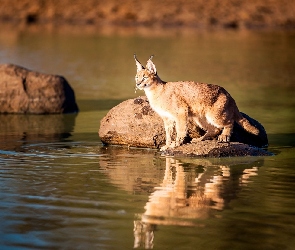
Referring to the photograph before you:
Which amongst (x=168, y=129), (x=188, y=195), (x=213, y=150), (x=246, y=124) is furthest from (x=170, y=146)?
(x=188, y=195)

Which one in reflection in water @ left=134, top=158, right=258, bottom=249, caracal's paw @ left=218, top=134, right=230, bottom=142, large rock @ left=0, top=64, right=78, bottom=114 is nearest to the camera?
reflection in water @ left=134, top=158, right=258, bottom=249

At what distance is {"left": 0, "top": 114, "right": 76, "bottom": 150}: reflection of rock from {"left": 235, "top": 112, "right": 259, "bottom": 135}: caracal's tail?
10.8ft

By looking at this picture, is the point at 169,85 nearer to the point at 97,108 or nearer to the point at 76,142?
the point at 76,142

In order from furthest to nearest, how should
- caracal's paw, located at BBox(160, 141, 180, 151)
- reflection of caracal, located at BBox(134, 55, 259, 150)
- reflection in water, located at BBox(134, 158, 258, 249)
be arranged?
caracal's paw, located at BBox(160, 141, 180, 151)
reflection of caracal, located at BBox(134, 55, 259, 150)
reflection in water, located at BBox(134, 158, 258, 249)

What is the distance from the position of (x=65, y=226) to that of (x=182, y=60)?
25.9m

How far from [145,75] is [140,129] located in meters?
1.58

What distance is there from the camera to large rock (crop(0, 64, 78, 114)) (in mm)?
21188

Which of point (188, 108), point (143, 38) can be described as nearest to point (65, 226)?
point (188, 108)

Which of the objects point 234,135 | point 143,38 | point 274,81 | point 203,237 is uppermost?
point 143,38

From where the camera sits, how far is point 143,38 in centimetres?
4678

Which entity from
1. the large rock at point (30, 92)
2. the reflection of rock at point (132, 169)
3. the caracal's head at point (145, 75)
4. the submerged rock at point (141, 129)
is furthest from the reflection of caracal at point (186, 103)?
the large rock at point (30, 92)

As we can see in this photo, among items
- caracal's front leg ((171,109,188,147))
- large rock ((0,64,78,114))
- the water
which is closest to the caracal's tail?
the water

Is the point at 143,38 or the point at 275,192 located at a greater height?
the point at 143,38

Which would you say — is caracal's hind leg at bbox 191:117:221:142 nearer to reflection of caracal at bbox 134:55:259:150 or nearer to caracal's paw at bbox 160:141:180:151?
reflection of caracal at bbox 134:55:259:150
